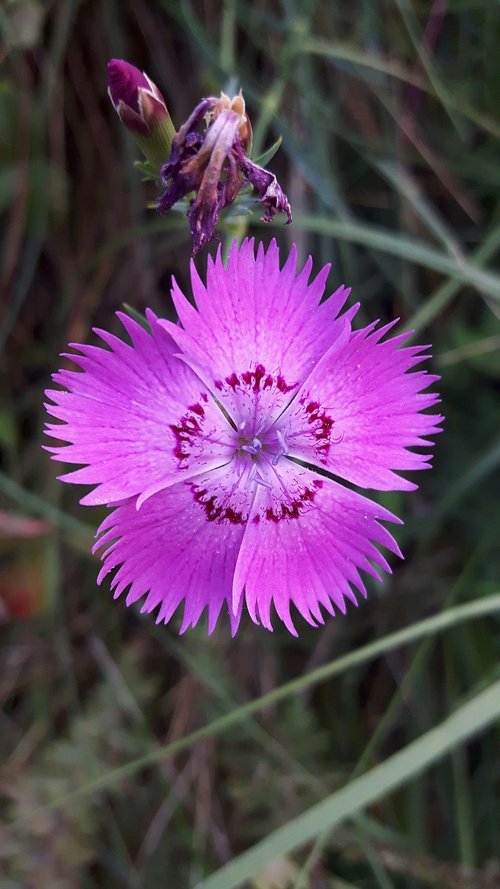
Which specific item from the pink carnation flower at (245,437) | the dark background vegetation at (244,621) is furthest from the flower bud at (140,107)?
the dark background vegetation at (244,621)

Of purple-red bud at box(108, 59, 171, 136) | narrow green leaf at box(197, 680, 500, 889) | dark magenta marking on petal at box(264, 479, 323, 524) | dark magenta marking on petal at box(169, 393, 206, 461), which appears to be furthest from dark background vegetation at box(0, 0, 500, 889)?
purple-red bud at box(108, 59, 171, 136)

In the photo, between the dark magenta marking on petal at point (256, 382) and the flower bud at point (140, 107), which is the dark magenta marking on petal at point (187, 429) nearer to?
the dark magenta marking on petal at point (256, 382)

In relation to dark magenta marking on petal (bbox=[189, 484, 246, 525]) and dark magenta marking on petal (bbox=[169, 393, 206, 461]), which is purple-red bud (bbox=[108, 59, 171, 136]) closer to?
dark magenta marking on petal (bbox=[169, 393, 206, 461])

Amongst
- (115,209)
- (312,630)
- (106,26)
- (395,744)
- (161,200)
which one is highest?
(106,26)

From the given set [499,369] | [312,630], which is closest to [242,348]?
[499,369]

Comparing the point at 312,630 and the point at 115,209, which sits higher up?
the point at 115,209

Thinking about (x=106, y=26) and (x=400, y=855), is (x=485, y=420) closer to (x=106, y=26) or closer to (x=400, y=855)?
(x=400, y=855)

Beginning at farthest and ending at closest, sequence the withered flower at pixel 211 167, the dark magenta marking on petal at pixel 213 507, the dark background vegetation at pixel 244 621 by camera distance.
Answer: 1. the dark background vegetation at pixel 244 621
2. the dark magenta marking on petal at pixel 213 507
3. the withered flower at pixel 211 167

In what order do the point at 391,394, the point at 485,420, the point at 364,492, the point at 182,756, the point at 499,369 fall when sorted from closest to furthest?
the point at 391,394 < the point at 364,492 < the point at 499,369 < the point at 485,420 < the point at 182,756
